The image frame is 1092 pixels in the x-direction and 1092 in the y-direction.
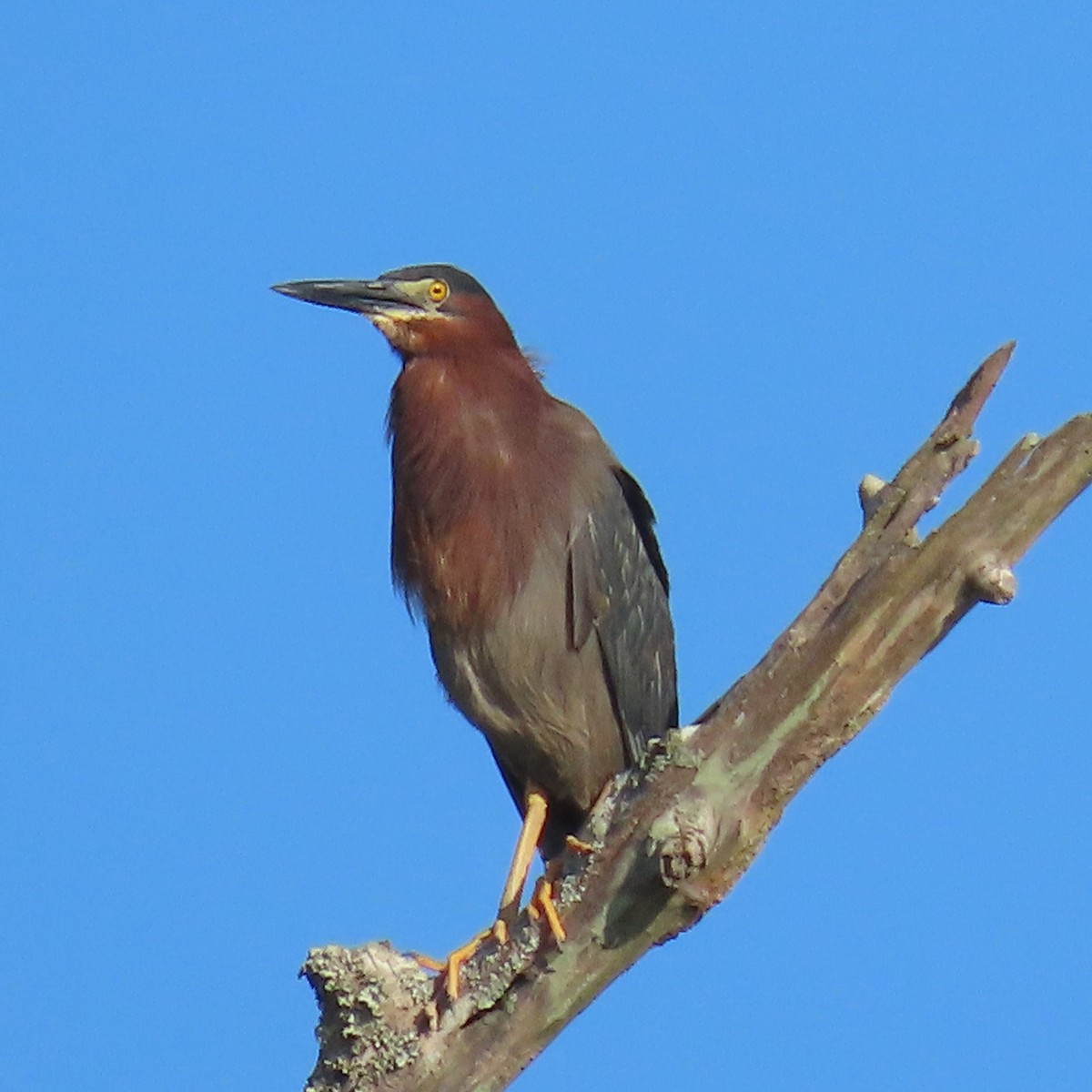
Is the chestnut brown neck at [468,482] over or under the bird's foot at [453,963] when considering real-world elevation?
over

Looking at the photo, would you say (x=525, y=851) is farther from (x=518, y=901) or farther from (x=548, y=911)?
(x=548, y=911)

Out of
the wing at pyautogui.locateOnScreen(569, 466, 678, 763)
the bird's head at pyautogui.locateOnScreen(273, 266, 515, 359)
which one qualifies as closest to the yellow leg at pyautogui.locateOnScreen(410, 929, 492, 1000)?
the wing at pyautogui.locateOnScreen(569, 466, 678, 763)

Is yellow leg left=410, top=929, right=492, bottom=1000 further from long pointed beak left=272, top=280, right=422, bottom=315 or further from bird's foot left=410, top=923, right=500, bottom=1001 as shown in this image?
long pointed beak left=272, top=280, right=422, bottom=315

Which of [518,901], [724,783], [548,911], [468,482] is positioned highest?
[468,482]

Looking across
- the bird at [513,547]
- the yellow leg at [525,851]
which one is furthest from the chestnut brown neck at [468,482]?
the yellow leg at [525,851]

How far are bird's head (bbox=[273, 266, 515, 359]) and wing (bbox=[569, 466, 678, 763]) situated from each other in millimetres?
704

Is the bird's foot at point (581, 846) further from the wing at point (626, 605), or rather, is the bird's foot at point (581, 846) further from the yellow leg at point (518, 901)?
the wing at point (626, 605)

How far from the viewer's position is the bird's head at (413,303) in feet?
17.9

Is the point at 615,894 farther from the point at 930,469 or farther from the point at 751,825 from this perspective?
the point at 930,469

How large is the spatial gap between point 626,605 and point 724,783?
167cm

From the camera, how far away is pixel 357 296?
5473mm

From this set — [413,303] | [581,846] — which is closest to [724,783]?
[581,846]

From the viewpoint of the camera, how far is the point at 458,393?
542 cm

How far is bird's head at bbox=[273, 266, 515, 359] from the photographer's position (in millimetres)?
5469
